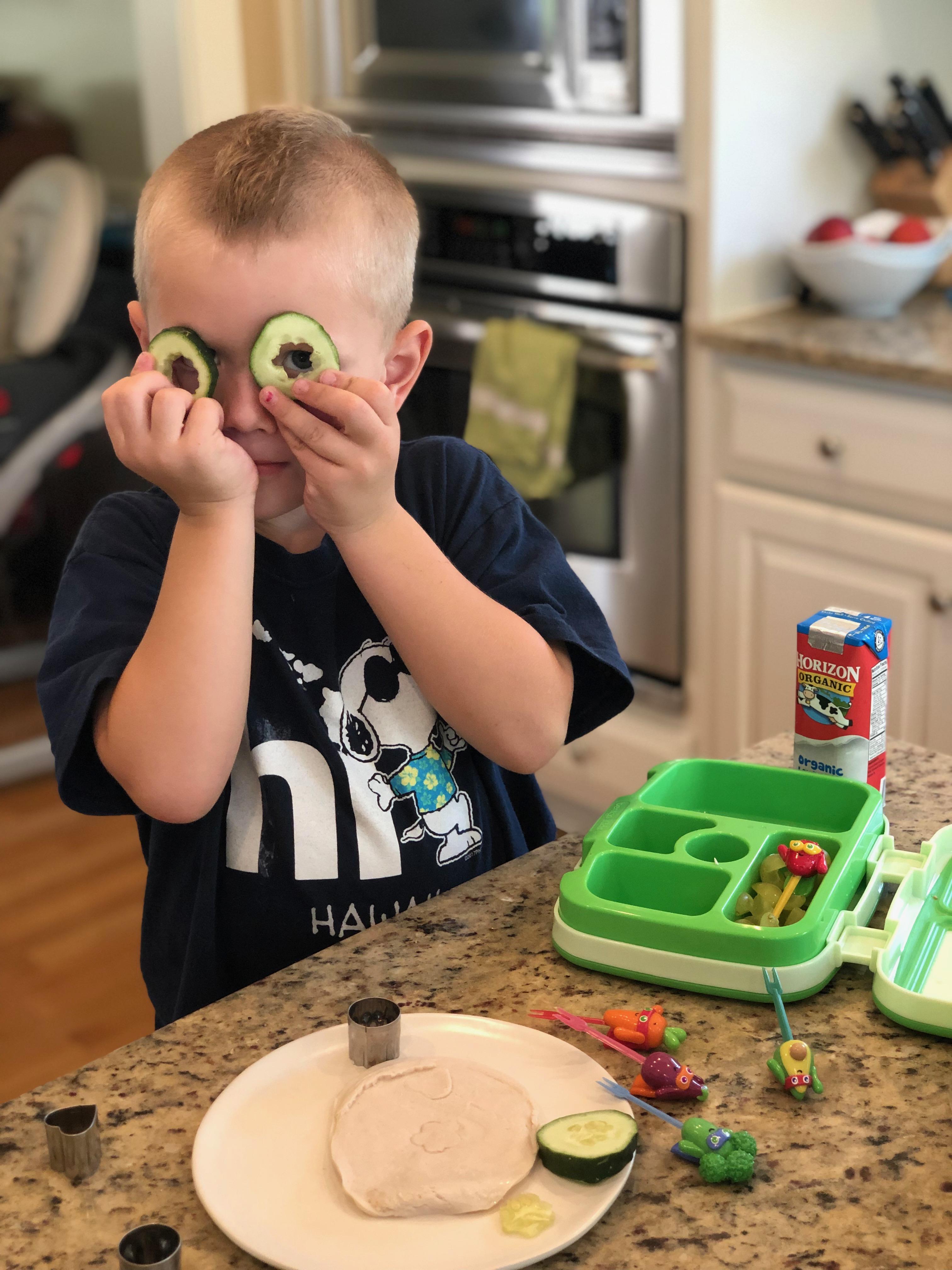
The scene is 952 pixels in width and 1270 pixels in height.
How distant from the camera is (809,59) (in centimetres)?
235

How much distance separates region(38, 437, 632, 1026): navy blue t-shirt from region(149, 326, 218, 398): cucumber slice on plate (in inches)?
7.2

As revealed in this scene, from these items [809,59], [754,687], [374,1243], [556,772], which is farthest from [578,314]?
[374,1243]

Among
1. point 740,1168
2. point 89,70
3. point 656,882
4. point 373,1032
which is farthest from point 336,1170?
point 89,70

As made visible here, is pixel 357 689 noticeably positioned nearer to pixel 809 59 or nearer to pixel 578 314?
pixel 578 314

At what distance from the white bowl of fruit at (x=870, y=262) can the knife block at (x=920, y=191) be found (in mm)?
82

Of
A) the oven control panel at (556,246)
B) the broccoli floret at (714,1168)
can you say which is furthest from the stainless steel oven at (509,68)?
the broccoli floret at (714,1168)

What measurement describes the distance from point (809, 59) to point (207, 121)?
1.01 meters

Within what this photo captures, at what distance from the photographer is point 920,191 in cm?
245

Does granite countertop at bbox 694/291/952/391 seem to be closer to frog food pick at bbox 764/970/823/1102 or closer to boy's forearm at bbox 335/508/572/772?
boy's forearm at bbox 335/508/572/772

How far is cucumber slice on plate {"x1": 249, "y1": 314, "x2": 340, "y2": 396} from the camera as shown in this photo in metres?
0.84

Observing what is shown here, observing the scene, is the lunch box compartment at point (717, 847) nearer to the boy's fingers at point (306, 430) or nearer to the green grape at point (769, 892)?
the green grape at point (769, 892)

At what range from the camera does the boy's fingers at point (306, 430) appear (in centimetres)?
84

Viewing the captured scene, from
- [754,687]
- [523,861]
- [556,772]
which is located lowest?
[556,772]

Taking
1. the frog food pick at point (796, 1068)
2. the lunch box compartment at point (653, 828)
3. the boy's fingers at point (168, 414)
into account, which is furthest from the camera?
the lunch box compartment at point (653, 828)
